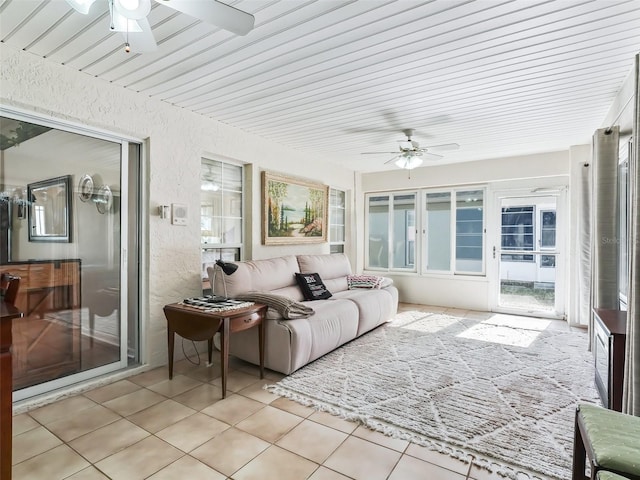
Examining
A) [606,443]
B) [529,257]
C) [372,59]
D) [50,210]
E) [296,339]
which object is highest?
[372,59]

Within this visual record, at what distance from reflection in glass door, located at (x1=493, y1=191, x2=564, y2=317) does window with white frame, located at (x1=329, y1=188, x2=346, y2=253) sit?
259 centimetres

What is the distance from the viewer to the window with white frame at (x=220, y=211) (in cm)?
384

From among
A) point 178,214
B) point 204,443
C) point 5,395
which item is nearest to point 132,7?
point 5,395

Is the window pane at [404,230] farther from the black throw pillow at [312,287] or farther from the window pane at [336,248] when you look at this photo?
the black throw pillow at [312,287]

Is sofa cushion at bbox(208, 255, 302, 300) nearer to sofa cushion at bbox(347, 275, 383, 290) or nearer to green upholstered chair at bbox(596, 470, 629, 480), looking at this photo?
sofa cushion at bbox(347, 275, 383, 290)

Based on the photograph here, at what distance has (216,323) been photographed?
8.63ft

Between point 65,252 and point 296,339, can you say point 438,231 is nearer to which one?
point 296,339

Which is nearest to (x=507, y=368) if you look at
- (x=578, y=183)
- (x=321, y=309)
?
(x=321, y=309)

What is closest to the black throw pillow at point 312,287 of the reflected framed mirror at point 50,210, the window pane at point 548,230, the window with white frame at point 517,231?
the reflected framed mirror at point 50,210

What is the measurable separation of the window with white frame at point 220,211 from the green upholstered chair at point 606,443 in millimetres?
3307

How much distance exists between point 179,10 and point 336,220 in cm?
485

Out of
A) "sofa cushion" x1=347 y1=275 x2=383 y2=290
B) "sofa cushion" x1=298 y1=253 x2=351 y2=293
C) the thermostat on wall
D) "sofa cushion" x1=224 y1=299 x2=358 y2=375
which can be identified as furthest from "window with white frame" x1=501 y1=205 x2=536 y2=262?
the thermostat on wall

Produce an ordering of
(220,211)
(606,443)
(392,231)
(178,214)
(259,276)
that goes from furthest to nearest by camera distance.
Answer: (392,231)
(220,211)
(259,276)
(178,214)
(606,443)

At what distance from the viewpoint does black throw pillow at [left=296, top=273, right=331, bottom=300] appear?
4.13 metres
